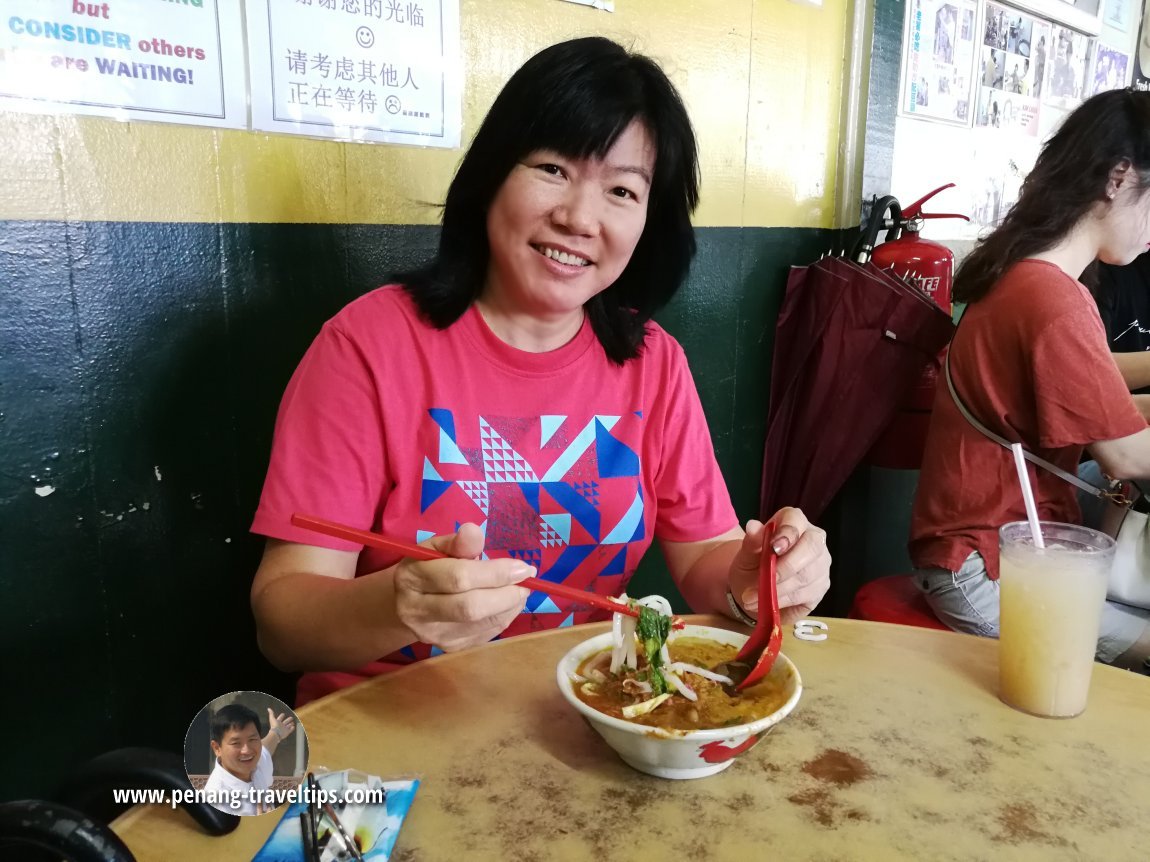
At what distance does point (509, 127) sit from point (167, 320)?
704 mm

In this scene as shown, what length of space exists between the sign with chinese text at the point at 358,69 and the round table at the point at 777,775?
3.59 ft

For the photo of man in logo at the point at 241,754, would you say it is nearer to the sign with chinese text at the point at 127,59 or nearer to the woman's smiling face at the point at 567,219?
→ the woman's smiling face at the point at 567,219

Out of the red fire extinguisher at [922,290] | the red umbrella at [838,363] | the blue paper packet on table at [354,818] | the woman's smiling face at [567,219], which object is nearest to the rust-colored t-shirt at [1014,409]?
the red umbrella at [838,363]

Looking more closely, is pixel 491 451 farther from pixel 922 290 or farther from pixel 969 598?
pixel 922 290

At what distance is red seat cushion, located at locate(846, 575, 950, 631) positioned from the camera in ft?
6.34

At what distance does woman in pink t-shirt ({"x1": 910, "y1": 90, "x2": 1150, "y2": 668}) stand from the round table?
3.04 ft

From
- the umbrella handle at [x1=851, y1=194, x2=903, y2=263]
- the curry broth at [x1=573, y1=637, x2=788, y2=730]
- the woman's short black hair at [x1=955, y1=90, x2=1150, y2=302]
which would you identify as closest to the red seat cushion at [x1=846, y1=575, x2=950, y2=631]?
the woman's short black hair at [x1=955, y1=90, x2=1150, y2=302]

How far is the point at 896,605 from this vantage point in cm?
198

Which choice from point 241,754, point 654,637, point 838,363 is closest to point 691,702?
point 654,637

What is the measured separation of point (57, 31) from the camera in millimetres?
1293

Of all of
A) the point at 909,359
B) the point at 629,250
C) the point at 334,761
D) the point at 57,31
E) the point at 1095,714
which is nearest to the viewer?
the point at 334,761

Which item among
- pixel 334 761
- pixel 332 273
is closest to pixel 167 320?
pixel 332 273

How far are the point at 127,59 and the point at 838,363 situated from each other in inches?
83.0

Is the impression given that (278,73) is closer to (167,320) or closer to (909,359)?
(167,320)
